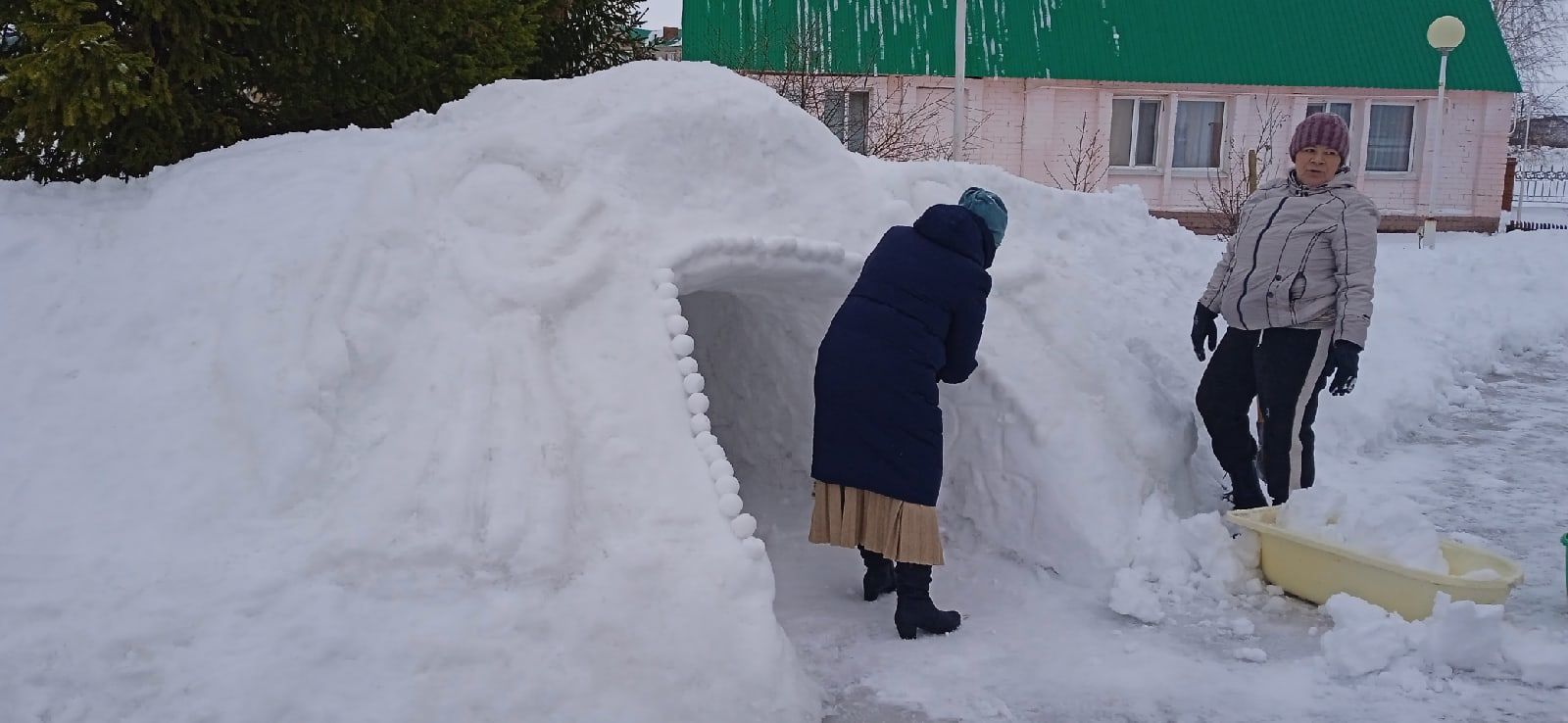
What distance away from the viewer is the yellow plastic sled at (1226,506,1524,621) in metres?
3.45

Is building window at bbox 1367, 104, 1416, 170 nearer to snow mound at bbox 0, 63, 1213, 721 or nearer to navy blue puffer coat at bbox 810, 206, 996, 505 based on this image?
snow mound at bbox 0, 63, 1213, 721

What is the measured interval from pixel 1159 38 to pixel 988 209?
544 inches

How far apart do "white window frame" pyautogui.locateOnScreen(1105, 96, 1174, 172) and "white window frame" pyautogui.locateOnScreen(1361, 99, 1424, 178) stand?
10.7 feet

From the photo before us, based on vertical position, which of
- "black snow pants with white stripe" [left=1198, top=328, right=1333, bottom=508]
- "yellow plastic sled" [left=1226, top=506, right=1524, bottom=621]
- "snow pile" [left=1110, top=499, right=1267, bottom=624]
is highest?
"black snow pants with white stripe" [left=1198, top=328, right=1333, bottom=508]

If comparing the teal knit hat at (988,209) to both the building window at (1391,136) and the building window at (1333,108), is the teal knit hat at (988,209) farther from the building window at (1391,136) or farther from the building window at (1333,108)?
the building window at (1391,136)

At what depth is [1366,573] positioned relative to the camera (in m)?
3.66

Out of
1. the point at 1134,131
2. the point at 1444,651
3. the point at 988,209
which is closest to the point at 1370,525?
the point at 1444,651

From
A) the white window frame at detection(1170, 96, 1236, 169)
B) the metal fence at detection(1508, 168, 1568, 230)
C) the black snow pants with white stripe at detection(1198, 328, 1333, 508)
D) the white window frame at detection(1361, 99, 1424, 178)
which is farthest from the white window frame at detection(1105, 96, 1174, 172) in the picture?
the metal fence at detection(1508, 168, 1568, 230)

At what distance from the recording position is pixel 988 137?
52.1 ft

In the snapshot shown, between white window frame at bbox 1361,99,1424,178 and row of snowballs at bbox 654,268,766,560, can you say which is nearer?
row of snowballs at bbox 654,268,766,560

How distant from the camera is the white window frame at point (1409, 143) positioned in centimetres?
1678

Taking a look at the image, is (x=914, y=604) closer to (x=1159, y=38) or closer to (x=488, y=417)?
(x=488, y=417)

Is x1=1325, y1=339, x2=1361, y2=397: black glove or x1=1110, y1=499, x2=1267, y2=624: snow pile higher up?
x1=1325, y1=339, x2=1361, y2=397: black glove

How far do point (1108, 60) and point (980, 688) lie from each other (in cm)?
1411
